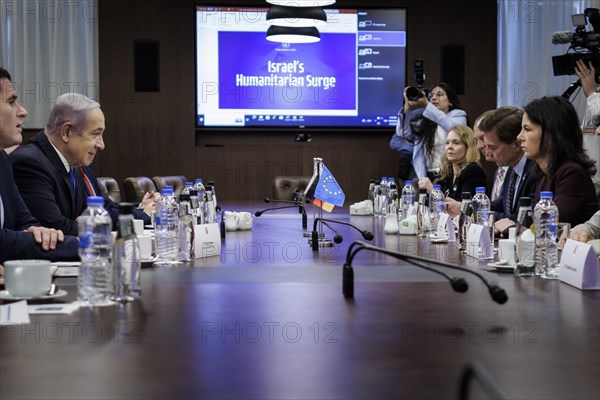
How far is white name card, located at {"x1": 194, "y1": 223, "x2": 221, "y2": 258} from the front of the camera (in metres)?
2.80

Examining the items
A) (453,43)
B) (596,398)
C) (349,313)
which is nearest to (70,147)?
(349,313)

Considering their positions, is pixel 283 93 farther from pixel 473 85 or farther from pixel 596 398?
pixel 596 398

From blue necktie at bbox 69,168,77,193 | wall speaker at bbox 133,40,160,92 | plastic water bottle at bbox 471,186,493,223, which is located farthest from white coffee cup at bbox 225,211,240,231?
wall speaker at bbox 133,40,160,92

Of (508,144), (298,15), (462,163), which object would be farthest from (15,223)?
(298,15)

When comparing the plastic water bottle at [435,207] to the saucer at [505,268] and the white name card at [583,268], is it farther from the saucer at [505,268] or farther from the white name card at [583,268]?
the white name card at [583,268]

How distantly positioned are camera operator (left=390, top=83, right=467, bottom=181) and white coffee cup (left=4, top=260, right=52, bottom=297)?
16.9ft

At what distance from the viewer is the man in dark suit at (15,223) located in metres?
2.70

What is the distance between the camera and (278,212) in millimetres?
5574

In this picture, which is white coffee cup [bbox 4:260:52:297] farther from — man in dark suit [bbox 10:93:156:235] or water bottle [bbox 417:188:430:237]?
water bottle [bbox 417:188:430:237]

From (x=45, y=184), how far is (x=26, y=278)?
1599mm

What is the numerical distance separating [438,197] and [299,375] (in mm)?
3124

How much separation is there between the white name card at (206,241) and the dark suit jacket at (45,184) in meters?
0.73

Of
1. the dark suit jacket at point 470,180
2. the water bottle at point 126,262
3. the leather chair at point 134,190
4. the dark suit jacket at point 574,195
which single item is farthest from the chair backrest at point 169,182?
the water bottle at point 126,262

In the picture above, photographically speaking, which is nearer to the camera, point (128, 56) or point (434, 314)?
point (434, 314)
